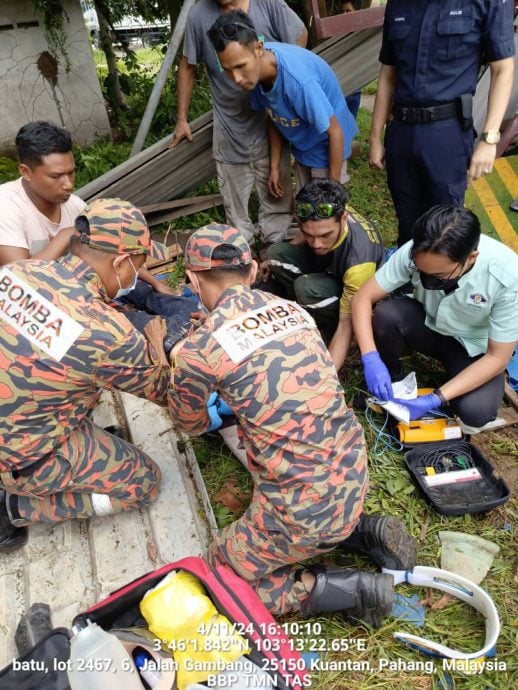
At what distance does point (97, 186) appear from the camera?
4578 millimetres

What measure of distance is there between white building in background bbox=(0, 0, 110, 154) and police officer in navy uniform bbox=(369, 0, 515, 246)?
4.26 meters

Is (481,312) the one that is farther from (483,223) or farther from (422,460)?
(483,223)

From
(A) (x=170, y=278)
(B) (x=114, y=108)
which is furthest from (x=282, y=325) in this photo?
(B) (x=114, y=108)

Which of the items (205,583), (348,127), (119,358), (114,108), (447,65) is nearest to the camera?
(205,583)

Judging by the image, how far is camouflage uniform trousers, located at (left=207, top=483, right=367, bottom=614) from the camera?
6.68 ft

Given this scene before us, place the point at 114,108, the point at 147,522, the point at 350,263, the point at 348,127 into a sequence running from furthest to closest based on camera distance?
1. the point at 114,108
2. the point at 348,127
3. the point at 350,263
4. the point at 147,522

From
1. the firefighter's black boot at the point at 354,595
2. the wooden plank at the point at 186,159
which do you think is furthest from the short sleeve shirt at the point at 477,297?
the wooden plank at the point at 186,159

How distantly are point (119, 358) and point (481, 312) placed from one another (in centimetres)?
184

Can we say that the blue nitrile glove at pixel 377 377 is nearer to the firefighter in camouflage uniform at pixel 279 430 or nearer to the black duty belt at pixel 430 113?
the firefighter in camouflage uniform at pixel 279 430

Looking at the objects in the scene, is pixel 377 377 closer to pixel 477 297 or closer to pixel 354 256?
pixel 477 297

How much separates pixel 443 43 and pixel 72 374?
2737 millimetres

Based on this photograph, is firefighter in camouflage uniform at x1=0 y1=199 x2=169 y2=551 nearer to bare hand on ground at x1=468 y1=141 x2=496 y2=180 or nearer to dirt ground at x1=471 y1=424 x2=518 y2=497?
dirt ground at x1=471 y1=424 x2=518 y2=497

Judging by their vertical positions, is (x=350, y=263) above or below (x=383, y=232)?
above

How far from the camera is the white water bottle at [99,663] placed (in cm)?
163
